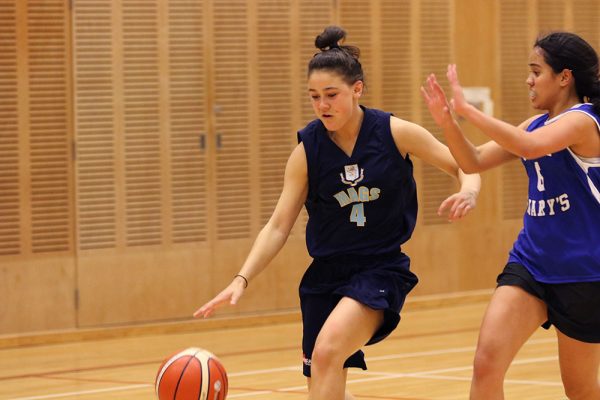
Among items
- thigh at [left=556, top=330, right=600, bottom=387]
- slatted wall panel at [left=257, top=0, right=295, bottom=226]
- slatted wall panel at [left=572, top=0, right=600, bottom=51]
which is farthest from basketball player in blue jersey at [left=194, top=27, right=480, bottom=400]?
slatted wall panel at [left=572, top=0, right=600, bottom=51]

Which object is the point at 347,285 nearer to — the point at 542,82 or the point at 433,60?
the point at 542,82

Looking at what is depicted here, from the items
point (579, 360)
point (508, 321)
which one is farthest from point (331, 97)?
point (579, 360)

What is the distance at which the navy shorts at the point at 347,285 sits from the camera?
4.77 meters

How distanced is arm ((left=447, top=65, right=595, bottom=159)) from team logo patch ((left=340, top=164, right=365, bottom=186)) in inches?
30.8

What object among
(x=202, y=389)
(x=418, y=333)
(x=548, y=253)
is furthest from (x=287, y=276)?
(x=548, y=253)

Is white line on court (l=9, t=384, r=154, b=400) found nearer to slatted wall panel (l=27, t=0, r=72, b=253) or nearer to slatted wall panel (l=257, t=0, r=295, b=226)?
slatted wall panel (l=27, t=0, r=72, b=253)

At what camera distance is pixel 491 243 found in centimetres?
1107

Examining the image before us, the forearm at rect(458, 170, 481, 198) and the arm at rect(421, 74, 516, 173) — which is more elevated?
the arm at rect(421, 74, 516, 173)

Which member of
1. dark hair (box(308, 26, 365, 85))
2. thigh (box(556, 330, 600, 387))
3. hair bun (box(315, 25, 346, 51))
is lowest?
thigh (box(556, 330, 600, 387))

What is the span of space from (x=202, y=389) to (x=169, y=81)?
4.67 meters

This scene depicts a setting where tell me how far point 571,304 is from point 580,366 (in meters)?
0.27

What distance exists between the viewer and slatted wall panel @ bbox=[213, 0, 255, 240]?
31.1 feet

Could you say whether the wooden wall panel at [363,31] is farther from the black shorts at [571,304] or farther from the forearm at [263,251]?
the black shorts at [571,304]

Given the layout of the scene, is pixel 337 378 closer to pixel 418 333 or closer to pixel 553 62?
pixel 553 62
